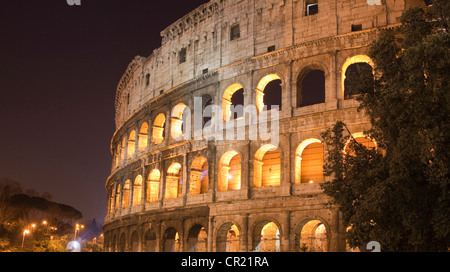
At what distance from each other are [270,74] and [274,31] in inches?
85.2

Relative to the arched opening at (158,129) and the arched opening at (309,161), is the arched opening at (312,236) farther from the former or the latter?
the arched opening at (158,129)

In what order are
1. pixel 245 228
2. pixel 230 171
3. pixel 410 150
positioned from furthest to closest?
1. pixel 230 171
2. pixel 245 228
3. pixel 410 150

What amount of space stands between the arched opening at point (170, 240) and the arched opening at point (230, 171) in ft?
14.5

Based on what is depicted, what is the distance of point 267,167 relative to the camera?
22.6 meters

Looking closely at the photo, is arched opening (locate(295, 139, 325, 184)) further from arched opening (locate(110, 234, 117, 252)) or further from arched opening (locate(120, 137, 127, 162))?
arched opening (locate(110, 234, 117, 252))

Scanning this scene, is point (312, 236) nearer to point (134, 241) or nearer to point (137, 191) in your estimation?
point (134, 241)

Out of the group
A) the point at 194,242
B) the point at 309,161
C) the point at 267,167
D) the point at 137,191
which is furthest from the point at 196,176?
the point at 137,191

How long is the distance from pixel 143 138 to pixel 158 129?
7.08 feet

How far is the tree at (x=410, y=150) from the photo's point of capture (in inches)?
462

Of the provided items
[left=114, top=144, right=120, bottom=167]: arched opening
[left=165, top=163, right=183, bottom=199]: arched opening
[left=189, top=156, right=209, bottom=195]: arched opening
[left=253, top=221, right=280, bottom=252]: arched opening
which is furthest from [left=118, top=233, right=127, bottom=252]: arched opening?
[left=253, top=221, right=280, bottom=252]: arched opening

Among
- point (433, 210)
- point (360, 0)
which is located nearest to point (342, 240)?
point (433, 210)

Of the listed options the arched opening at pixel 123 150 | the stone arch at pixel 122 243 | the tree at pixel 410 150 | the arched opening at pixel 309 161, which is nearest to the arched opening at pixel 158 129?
the arched opening at pixel 123 150
